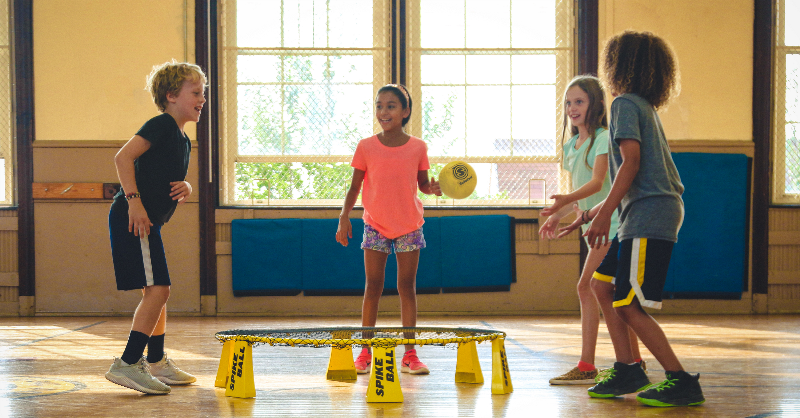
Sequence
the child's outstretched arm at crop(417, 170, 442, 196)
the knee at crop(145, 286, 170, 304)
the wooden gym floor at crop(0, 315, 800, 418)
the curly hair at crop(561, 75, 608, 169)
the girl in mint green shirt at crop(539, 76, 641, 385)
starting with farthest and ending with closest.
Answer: the child's outstretched arm at crop(417, 170, 442, 196) → the curly hair at crop(561, 75, 608, 169) → the girl in mint green shirt at crop(539, 76, 641, 385) → the knee at crop(145, 286, 170, 304) → the wooden gym floor at crop(0, 315, 800, 418)

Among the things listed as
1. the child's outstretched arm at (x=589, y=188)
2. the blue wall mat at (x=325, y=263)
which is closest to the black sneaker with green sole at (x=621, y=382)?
the child's outstretched arm at (x=589, y=188)

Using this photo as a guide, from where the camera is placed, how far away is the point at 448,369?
2861mm

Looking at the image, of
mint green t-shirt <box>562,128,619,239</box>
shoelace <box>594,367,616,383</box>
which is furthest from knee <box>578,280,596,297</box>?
shoelace <box>594,367,616,383</box>

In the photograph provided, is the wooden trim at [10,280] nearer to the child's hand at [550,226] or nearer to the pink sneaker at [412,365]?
the pink sneaker at [412,365]

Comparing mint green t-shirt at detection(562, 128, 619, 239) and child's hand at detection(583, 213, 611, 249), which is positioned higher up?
mint green t-shirt at detection(562, 128, 619, 239)

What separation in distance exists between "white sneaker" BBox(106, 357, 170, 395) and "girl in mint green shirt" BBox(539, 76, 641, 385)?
1.45m

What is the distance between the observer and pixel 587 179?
264 cm

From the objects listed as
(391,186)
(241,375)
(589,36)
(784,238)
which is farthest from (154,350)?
(784,238)

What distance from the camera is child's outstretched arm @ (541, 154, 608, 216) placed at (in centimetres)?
239

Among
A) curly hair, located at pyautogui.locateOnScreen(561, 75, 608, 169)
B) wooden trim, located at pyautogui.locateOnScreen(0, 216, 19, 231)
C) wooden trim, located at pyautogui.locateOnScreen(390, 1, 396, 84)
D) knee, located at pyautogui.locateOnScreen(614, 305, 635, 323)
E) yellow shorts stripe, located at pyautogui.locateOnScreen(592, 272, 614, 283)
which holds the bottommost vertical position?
knee, located at pyautogui.locateOnScreen(614, 305, 635, 323)

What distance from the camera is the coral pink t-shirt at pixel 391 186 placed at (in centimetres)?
290

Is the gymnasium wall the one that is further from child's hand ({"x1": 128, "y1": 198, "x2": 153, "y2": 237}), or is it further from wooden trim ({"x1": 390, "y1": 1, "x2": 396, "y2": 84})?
child's hand ({"x1": 128, "y1": 198, "x2": 153, "y2": 237})

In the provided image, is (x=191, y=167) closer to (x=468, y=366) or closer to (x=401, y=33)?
(x=401, y=33)

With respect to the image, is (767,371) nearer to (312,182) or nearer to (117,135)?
(312,182)
